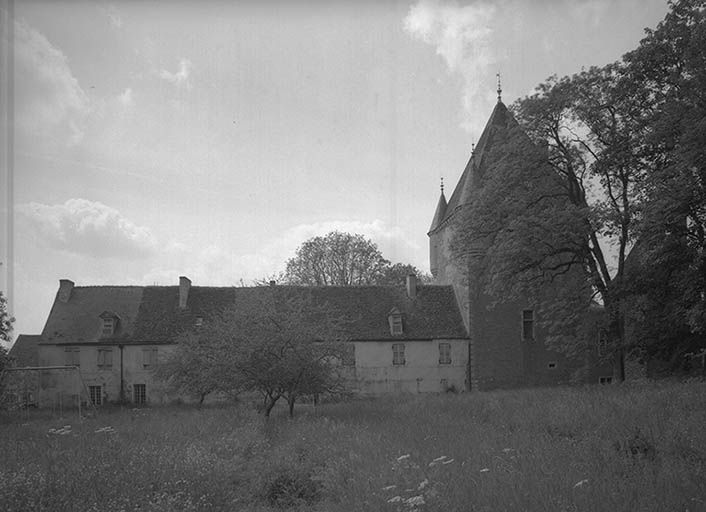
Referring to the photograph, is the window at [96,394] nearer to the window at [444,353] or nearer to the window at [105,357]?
the window at [105,357]

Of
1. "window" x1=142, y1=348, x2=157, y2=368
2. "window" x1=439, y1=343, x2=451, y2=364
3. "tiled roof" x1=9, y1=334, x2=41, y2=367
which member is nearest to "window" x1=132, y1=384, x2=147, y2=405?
"window" x1=142, y1=348, x2=157, y2=368

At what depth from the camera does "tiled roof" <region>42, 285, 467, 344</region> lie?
38.9 m

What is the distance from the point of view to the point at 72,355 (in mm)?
39000

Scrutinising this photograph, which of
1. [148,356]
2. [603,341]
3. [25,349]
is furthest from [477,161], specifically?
[25,349]

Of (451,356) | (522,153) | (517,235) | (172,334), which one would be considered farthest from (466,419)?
(172,334)

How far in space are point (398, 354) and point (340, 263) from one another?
758 inches

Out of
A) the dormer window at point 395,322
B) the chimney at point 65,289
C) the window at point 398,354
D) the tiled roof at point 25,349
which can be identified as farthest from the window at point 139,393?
the dormer window at point 395,322

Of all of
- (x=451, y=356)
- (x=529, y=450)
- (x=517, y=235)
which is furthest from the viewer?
(x=451, y=356)

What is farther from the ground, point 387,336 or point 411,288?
point 411,288

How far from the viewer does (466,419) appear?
1730 centimetres

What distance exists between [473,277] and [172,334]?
62.6 ft

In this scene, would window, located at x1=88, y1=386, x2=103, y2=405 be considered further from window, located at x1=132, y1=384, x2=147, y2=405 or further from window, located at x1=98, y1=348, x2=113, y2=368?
window, located at x1=132, y1=384, x2=147, y2=405

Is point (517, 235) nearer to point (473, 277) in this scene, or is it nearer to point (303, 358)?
point (473, 277)

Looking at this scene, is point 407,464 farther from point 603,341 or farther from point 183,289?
point 183,289
